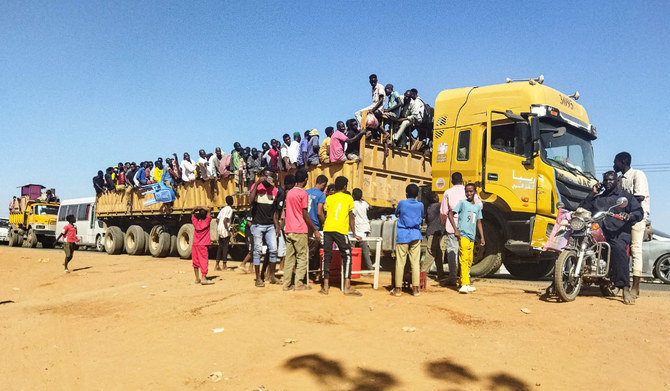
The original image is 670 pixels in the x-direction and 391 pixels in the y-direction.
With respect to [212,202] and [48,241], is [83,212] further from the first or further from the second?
[212,202]

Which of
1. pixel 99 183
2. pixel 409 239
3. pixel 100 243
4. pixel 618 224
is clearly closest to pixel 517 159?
pixel 618 224

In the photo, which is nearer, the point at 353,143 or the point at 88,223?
the point at 353,143

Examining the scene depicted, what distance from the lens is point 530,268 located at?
9.68 m

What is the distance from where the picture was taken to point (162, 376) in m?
3.90

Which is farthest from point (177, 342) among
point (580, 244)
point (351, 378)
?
point (580, 244)

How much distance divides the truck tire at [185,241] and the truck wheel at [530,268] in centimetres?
957

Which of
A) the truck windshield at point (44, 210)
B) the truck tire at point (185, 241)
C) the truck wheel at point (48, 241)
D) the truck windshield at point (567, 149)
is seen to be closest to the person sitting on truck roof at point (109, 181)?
the truck tire at point (185, 241)

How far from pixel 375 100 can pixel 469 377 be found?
24.0 feet

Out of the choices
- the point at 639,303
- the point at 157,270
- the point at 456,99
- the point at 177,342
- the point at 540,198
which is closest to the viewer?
the point at 177,342

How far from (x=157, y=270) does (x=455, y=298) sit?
26.2ft

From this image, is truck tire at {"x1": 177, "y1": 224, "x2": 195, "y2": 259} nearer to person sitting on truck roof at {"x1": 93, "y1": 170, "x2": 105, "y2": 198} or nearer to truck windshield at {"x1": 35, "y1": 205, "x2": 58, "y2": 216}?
person sitting on truck roof at {"x1": 93, "y1": 170, "x2": 105, "y2": 198}

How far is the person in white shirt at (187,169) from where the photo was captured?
14812 mm

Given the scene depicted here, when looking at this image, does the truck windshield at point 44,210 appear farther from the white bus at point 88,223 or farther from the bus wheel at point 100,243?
the bus wheel at point 100,243

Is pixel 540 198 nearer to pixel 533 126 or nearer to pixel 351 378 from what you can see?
pixel 533 126
